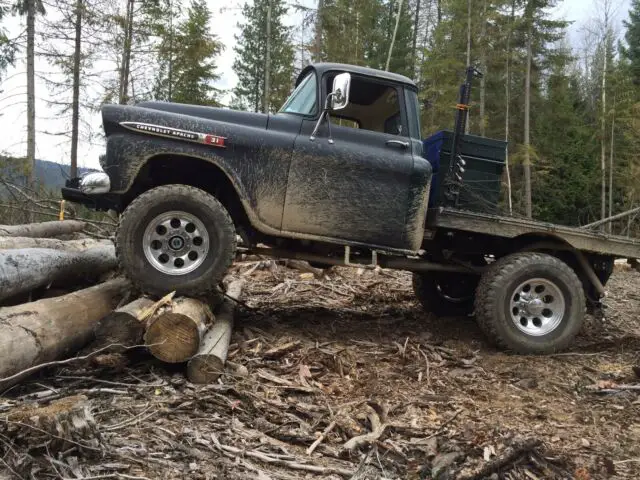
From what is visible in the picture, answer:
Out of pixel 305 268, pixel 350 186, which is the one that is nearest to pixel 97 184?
pixel 350 186

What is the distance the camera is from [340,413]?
11.4 ft

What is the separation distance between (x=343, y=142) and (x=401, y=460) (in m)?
2.95

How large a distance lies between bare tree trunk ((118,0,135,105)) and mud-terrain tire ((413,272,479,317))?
16.1 m

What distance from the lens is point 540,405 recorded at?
3.90 m

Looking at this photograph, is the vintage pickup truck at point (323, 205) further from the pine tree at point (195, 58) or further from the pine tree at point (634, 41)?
the pine tree at point (634, 41)

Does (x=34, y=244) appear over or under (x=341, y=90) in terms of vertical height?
under

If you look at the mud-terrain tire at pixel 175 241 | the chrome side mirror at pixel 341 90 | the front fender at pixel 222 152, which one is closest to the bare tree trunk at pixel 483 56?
the chrome side mirror at pixel 341 90

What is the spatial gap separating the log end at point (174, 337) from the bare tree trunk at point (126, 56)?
17502 mm

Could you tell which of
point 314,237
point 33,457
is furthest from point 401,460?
point 314,237

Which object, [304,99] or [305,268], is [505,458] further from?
[305,268]

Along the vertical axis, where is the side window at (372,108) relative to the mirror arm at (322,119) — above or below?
above

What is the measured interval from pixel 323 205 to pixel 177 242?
1.32 m

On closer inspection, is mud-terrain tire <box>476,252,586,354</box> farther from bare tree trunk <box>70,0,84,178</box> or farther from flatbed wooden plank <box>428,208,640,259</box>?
bare tree trunk <box>70,0,84,178</box>

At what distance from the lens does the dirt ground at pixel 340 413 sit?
8.31ft
